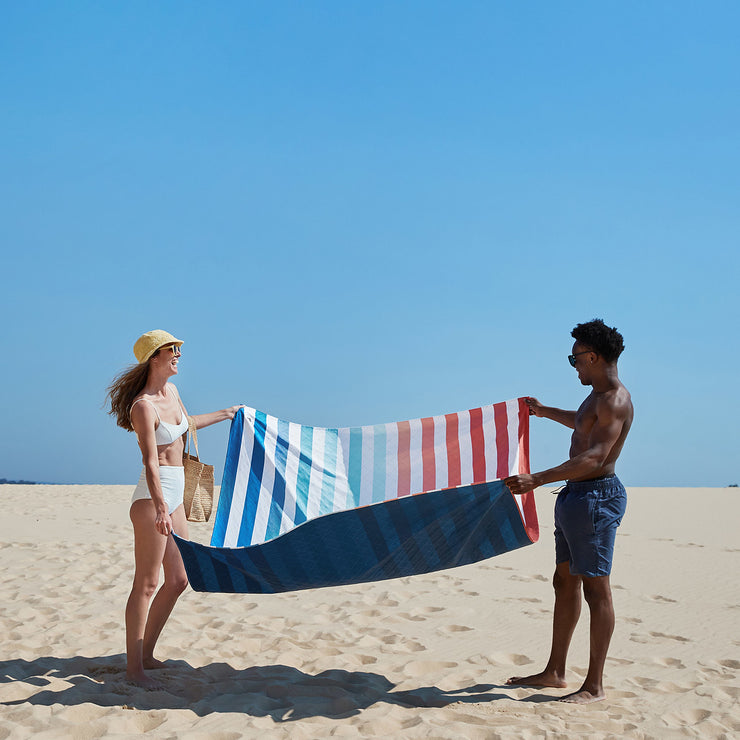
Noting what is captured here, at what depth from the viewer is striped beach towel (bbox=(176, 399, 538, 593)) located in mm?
3713

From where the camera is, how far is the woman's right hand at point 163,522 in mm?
3878

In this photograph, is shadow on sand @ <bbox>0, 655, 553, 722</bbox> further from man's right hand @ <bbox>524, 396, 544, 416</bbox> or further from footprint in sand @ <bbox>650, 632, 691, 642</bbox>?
footprint in sand @ <bbox>650, 632, 691, 642</bbox>

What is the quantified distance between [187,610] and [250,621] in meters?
0.63

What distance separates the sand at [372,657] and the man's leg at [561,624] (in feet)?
0.30

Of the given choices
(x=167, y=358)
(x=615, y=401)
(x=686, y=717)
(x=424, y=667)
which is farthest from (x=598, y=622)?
(x=167, y=358)

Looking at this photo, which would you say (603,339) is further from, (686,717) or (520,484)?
(686,717)

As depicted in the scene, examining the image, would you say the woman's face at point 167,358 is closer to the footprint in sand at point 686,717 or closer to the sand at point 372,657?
the sand at point 372,657

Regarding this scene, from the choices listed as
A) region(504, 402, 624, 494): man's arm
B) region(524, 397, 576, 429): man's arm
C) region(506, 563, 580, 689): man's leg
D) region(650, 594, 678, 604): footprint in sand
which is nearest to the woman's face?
region(504, 402, 624, 494): man's arm

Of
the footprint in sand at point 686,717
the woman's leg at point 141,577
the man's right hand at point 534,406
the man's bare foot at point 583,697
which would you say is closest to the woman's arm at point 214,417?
the woman's leg at point 141,577

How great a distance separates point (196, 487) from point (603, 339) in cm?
248

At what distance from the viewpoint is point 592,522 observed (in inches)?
146

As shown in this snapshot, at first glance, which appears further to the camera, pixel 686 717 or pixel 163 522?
pixel 163 522

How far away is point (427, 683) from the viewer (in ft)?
13.8

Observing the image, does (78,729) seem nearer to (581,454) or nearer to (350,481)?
(350,481)
